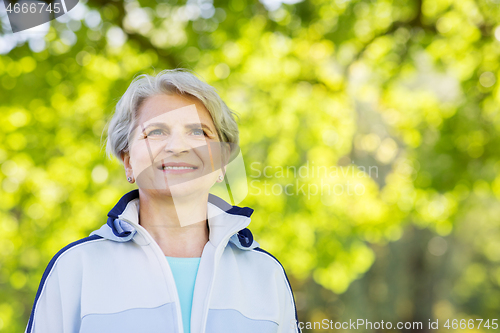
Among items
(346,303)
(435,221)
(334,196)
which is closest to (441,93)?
(435,221)

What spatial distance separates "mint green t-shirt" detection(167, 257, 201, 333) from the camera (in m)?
1.18

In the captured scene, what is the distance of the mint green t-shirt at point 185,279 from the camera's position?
1.18m

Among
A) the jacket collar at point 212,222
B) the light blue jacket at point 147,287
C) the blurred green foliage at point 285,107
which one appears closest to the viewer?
the light blue jacket at point 147,287

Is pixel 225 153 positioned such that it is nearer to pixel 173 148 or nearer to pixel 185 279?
pixel 173 148

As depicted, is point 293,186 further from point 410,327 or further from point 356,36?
point 410,327

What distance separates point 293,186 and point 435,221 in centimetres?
174

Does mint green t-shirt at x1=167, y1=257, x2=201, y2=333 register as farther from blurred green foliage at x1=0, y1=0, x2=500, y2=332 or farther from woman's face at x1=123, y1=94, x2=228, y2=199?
blurred green foliage at x1=0, y1=0, x2=500, y2=332

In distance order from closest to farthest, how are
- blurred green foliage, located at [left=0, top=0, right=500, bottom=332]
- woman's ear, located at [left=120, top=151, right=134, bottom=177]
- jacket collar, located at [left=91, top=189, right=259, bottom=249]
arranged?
jacket collar, located at [left=91, top=189, right=259, bottom=249] → woman's ear, located at [left=120, top=151, right=134, bottom=177] → blurred green foliage, located at [left=0, top=0, right=500, bottom=332]

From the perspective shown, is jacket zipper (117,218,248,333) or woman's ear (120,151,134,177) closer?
jacket zipper (117,218,248,333)

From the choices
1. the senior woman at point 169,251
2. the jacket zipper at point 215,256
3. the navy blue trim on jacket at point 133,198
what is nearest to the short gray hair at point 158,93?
the senior woman at point 169,251

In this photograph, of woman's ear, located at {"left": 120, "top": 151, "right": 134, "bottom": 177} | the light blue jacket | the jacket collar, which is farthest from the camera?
woman's ear, located at {"left": 120, "top": 151, "right": 134, "bottom": 177}

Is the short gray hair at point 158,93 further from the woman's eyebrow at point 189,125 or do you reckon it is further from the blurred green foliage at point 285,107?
the blurred green foliage at point 285,107

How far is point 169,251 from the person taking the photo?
4.25 feet

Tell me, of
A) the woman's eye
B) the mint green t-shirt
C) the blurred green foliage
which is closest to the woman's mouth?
the woman's eye
